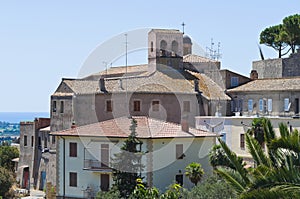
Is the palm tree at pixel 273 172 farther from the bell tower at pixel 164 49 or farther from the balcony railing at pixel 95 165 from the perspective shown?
the bell tower at pixel 164 49

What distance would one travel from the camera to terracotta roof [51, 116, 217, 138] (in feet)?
115

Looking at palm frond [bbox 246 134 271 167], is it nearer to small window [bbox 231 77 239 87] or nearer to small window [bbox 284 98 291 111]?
small window [bbox 284 98 291 111]

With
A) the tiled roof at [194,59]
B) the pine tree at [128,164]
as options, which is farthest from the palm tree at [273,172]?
the tiled roof at [194,59]

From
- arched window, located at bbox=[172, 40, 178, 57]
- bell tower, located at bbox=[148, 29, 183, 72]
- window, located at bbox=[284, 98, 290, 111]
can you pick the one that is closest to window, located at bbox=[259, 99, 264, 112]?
window, located at bbox=[284, 98, 290, 111]

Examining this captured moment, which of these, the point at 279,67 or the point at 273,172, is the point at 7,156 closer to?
the point at 279,67

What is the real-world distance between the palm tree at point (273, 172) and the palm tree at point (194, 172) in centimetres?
1601

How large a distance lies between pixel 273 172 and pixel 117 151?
20.6 meters

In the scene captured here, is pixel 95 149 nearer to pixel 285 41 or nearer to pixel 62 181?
pixel 62 181

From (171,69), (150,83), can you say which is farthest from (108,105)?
(171,69)

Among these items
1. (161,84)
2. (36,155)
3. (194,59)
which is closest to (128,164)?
(161,84)

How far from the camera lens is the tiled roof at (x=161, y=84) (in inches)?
1725

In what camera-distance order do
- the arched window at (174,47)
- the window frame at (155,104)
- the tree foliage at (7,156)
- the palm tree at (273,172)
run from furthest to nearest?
1. the tree foliage at (7,156)
2. the arched window at (174,47)
3. the window frame at (155,104)
4. the palm tree at (273,172)

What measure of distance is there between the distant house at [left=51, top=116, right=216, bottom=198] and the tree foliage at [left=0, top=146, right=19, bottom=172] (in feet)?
74.5

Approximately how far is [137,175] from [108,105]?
11763 millimetres
